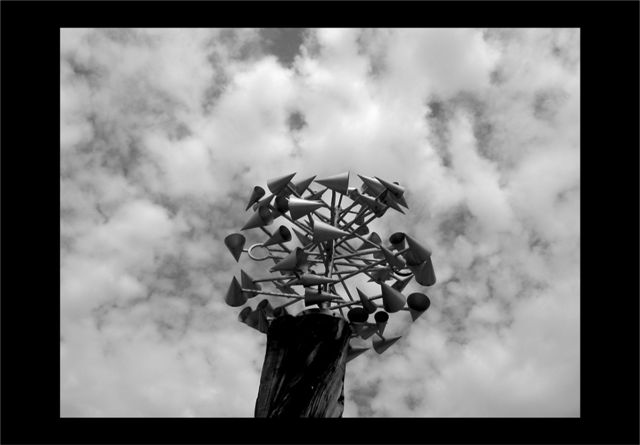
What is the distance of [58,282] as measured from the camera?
21.5 ft

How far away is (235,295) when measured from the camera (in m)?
10.1

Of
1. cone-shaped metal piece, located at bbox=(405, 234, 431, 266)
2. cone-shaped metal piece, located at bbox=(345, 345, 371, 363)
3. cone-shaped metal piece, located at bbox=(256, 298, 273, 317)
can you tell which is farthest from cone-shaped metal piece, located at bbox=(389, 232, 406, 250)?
cone-shaped metal piece, located at bbox=(256, 298, 273, 317)

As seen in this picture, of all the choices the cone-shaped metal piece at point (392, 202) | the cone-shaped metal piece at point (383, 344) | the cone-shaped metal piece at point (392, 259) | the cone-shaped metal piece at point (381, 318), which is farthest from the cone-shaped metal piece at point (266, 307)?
the cone-shaped metal piece at point (392, 202)

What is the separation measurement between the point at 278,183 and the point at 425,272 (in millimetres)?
3031

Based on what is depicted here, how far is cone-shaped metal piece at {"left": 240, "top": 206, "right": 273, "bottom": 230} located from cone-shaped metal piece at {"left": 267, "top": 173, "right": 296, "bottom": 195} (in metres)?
0.54

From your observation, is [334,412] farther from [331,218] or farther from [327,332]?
[331,218]

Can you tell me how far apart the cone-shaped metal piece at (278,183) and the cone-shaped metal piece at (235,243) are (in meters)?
1.19

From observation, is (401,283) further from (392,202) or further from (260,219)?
(260,219)

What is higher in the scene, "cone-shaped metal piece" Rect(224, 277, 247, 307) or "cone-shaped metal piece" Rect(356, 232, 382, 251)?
"cone-shaped metal piece" Rect(356, 232, 382, 251)

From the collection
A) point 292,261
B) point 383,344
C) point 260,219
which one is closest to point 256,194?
point 260,219

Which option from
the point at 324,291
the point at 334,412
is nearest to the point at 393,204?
the point at 324,291

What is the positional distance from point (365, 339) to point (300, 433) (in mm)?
4560

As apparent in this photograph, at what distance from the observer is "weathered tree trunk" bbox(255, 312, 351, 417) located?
7.91 m

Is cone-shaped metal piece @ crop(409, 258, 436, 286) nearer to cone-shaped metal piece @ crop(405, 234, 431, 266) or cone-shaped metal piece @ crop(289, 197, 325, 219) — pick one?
cone-shaped metal piece @ crop(405, 234, 431, 266)
